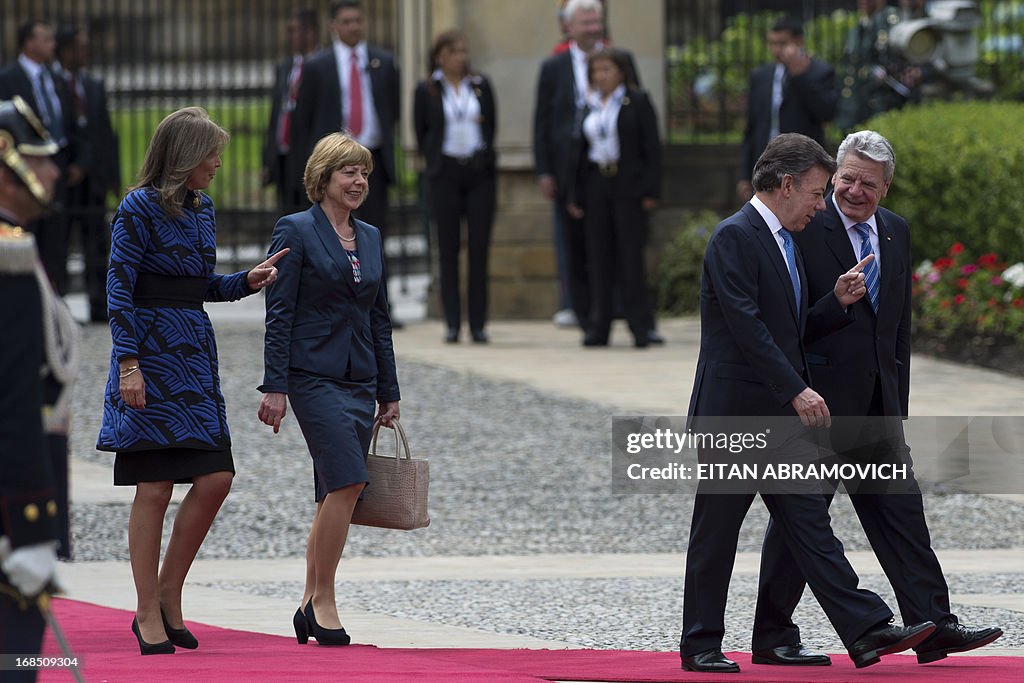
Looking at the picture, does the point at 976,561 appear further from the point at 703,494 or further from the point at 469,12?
the point at 469,12

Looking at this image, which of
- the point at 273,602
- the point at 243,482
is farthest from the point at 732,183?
Answer: the point at 273,602

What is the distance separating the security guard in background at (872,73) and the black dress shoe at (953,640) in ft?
32.2

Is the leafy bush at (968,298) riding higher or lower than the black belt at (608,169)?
lower

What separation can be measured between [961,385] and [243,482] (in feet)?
14.5

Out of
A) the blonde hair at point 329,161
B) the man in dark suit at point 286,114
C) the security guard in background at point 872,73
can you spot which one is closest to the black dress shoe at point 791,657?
the blonde hair at point 329,161

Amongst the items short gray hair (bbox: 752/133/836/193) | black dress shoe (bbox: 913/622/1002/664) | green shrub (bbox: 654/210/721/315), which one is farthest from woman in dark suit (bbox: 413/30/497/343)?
black dress shoe (bbox: 913/622/1002/664)

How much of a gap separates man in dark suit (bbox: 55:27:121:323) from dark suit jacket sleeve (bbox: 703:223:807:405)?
9422mm

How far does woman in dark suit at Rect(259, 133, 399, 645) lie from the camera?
6336 millimetres

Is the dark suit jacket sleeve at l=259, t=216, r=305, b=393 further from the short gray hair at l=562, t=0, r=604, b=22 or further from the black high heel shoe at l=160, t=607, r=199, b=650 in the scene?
the short gray hair at l=562, t=0, r=604, b=22

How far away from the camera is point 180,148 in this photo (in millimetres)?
6230

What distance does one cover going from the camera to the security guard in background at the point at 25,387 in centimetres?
400

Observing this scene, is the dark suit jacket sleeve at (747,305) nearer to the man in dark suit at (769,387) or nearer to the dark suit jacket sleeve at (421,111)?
the man in dark suit at (769,387)

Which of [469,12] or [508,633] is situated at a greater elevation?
[469,12]

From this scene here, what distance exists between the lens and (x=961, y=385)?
11.9 meters
